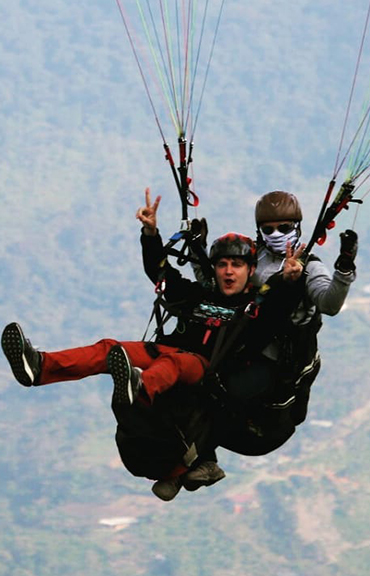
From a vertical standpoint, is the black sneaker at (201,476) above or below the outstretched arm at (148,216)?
below

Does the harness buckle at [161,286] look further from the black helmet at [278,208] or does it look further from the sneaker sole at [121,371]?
the sneaker sole at [121,371]

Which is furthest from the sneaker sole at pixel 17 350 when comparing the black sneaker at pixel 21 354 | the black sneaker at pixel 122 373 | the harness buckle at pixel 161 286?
the harness buckle at pixel 161 286

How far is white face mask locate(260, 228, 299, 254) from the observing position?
14.1m

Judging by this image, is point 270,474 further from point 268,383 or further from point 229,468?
point 268,383

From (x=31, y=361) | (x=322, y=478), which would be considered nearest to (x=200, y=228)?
(x=31, y=361)

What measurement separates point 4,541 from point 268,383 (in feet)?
515

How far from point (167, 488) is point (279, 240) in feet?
8.31

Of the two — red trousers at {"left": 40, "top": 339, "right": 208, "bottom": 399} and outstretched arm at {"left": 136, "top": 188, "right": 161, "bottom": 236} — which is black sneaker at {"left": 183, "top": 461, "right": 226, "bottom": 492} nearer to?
red trousers at {"left": 40, "top": 339, "right": 208, "bottom": 399}

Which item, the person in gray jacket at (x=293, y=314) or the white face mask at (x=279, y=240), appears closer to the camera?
the person in gray jacket at (x=293, y=314)

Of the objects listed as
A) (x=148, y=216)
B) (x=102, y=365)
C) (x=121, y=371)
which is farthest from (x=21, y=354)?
(x=148, y=216)

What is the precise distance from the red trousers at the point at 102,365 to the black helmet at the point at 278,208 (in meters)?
1.64

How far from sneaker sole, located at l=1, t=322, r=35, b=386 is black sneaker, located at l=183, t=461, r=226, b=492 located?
6.92 ft

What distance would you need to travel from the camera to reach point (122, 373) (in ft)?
41.7

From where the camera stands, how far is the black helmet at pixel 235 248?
541 inches
